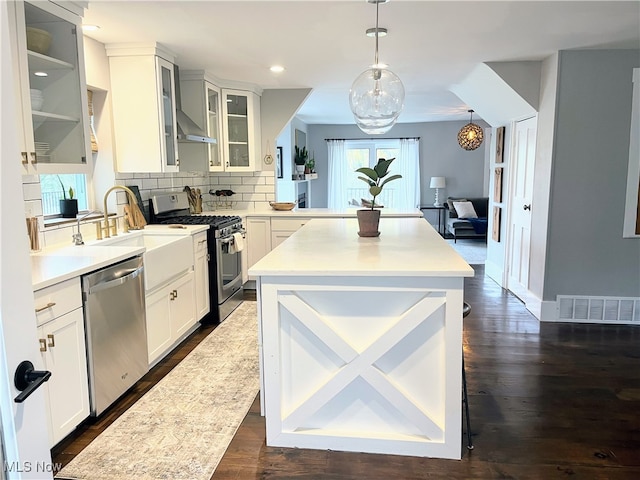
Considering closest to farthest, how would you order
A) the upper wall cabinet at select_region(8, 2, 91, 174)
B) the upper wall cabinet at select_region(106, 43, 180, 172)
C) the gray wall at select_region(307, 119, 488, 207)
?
the upper wall cabinet at select_region(8, 2, 91, 174) → the upper wall cabinet at select_region(106, 43, 180, 172) → the gray wall at select_region(307, 119, 488, 207)

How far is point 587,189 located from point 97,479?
4.14 meters

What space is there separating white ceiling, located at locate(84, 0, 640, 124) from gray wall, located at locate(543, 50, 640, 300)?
25 centimetres

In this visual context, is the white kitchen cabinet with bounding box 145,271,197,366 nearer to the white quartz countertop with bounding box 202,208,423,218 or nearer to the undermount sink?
the undermount sink

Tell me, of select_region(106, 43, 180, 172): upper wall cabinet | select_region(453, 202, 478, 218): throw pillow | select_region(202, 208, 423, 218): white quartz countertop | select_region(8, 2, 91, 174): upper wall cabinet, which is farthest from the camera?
select_region(453, 202, 478, 218): throw pillow

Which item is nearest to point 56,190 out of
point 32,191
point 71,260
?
point 32,191

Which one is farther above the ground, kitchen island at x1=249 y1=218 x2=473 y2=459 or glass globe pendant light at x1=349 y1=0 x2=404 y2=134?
glass globe pendant light at x1=349 y1=0 x2=404 y2=134

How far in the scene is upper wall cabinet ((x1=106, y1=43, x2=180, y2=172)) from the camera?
352 cm

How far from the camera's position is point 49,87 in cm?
254

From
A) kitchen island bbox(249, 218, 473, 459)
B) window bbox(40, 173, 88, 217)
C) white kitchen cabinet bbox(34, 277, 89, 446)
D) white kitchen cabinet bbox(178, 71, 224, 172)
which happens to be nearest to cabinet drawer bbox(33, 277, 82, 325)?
white kitchen cabinet bbox(34, 277, 89, 446)

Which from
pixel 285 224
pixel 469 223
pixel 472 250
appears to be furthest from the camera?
pixel 469 223

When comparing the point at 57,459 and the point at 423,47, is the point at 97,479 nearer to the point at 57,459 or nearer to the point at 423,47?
the point at 57,459

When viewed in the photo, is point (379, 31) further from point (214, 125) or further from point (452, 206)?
point (452, 206)

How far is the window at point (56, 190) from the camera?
Result: 3.02 m

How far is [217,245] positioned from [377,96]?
6.93ft
